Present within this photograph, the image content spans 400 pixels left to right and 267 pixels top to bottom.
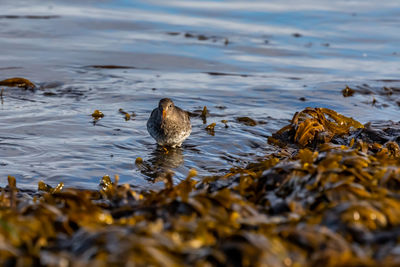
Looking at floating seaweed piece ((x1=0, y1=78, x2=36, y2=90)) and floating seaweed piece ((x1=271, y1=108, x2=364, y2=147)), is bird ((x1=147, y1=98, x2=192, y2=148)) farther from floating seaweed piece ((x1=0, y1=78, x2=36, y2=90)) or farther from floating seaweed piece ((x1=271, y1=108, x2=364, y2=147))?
floating seaweed piece ((x1=0, y1=78, x2=36, y2=90))

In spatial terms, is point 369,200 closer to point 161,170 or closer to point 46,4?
point 161,170

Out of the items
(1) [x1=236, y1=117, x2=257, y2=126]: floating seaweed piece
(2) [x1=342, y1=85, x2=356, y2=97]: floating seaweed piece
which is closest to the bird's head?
(1) [x1=236, y1=117, x2=257, y2=126]: floating seaweed piece

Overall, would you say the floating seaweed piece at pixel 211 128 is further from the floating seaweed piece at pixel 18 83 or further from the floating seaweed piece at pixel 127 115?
the floating seaweed piece at pixel 18 83

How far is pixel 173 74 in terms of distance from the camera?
961 cm

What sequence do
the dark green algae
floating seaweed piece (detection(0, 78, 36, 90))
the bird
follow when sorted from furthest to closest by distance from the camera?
1. floating seaweed piece (detection(0, 78, 36, 90))
2. the bird
3. the dark green algae

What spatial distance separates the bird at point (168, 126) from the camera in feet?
20.7

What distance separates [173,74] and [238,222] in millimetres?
7087

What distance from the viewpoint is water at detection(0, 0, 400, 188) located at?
600 cm

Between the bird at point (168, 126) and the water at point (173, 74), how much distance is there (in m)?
0.15

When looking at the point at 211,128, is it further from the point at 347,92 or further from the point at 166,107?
the point at 347,92

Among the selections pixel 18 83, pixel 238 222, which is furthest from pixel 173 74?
Result: pixel 238 222

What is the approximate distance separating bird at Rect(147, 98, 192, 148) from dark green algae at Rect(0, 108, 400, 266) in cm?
258

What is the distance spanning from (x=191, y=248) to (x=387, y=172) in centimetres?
140

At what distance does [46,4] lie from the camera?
45.2 ft
